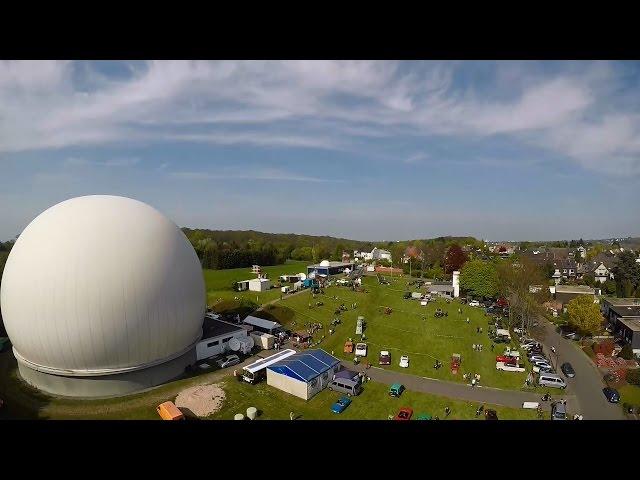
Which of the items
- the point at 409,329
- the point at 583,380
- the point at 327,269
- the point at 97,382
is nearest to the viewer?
the point at 97,382

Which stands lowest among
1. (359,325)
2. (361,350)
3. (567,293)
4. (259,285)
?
(361,350)

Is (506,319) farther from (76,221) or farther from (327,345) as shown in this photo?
(76,221)

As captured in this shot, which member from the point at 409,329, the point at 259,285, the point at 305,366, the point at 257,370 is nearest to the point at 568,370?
the point at 409,329

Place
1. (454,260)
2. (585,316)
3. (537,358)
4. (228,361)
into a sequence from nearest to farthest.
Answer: (228,361) → (537,358) → (585,316) → (454,260)

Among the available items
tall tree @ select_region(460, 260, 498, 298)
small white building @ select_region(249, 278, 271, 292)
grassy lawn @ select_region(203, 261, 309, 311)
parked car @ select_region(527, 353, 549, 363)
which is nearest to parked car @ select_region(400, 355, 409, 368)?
parked car @ select_region(527, 353, 549, 363)

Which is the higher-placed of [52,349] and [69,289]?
[69,289]

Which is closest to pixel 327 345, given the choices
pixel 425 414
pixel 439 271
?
pixel 425 414

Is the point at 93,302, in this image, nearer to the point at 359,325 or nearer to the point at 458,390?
the point at 359,325

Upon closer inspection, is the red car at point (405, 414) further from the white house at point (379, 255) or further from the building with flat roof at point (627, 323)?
the white house at point (379, 255)
